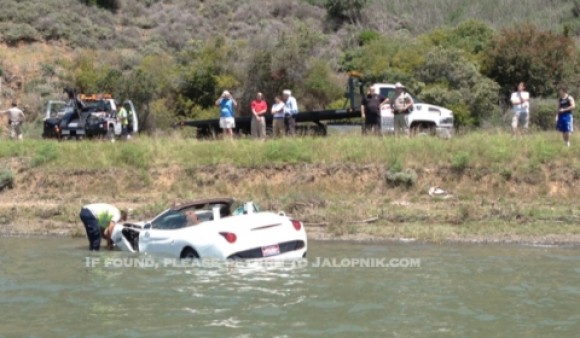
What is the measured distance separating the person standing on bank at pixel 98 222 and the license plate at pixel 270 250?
14.3ft

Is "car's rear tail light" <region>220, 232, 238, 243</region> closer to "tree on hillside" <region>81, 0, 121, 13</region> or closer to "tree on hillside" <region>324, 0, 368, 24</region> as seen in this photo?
"tree on hillside" <region>324, 0, 368, 24</region>

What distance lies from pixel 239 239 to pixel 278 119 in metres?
14.0

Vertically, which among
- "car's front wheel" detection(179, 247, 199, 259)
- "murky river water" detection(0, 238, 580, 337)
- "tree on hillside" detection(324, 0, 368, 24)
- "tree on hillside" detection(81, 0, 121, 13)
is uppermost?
"tree on hillside" detection(81, 0, 121, 13)

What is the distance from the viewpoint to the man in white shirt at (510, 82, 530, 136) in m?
27.0

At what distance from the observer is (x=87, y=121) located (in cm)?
3209

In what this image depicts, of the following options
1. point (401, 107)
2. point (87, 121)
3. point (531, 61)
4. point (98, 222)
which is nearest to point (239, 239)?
point (98, 222)

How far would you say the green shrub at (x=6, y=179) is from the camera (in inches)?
1039

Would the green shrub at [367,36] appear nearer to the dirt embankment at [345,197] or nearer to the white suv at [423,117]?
the white suv at [423,117]

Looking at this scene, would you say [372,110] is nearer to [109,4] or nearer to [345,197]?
[345,197]

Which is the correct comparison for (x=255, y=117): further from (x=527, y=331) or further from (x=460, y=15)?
(x=460, y=15)

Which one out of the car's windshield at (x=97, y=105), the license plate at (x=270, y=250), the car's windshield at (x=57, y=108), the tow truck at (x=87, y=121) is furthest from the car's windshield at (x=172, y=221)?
the car's windshield at (x=57, y=108)

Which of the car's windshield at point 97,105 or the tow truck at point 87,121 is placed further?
the car's windshield at point 97,105

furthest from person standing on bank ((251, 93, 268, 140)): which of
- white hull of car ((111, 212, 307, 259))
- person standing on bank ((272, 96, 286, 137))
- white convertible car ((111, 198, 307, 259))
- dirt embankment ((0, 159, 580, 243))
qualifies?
white hull of car ((111, 212, 307, 259))

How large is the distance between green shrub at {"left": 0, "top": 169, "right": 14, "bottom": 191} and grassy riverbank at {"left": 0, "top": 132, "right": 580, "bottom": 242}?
0.15 metres
